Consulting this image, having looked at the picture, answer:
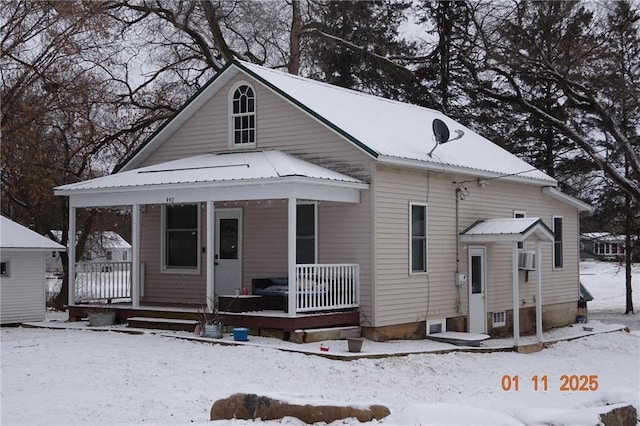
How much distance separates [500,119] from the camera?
3400cm

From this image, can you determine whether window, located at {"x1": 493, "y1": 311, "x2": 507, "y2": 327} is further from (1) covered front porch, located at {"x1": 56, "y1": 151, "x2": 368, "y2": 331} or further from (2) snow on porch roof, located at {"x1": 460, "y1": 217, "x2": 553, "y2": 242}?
(1) covered front porch, located at {"x1": 56, "y1": 151, "x2": 368, "y2": 331}

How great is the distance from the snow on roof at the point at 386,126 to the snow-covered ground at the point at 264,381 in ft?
13.9

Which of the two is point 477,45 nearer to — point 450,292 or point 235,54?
point 235,54

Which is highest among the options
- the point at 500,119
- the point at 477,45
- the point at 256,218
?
the point at 477,45

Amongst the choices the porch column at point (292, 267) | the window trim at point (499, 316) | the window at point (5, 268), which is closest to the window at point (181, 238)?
the window at point (5, 268)

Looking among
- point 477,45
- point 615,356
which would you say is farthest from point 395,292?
point 477,45

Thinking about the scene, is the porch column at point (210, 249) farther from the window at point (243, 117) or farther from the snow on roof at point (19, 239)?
the snow on roof at point (19, 239)

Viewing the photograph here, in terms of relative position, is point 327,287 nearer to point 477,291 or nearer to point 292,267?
point 292,267

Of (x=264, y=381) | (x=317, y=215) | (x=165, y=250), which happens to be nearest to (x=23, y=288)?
(x=165, y=250)

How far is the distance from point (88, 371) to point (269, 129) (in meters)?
7.79

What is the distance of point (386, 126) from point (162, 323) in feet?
22.4

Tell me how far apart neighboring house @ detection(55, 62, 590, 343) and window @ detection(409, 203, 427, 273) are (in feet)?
0.09

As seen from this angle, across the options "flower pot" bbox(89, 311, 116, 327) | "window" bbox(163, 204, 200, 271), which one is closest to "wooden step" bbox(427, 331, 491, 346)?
"window" bbox(163, 204, 200, 271)

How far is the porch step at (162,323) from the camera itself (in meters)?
16.5
